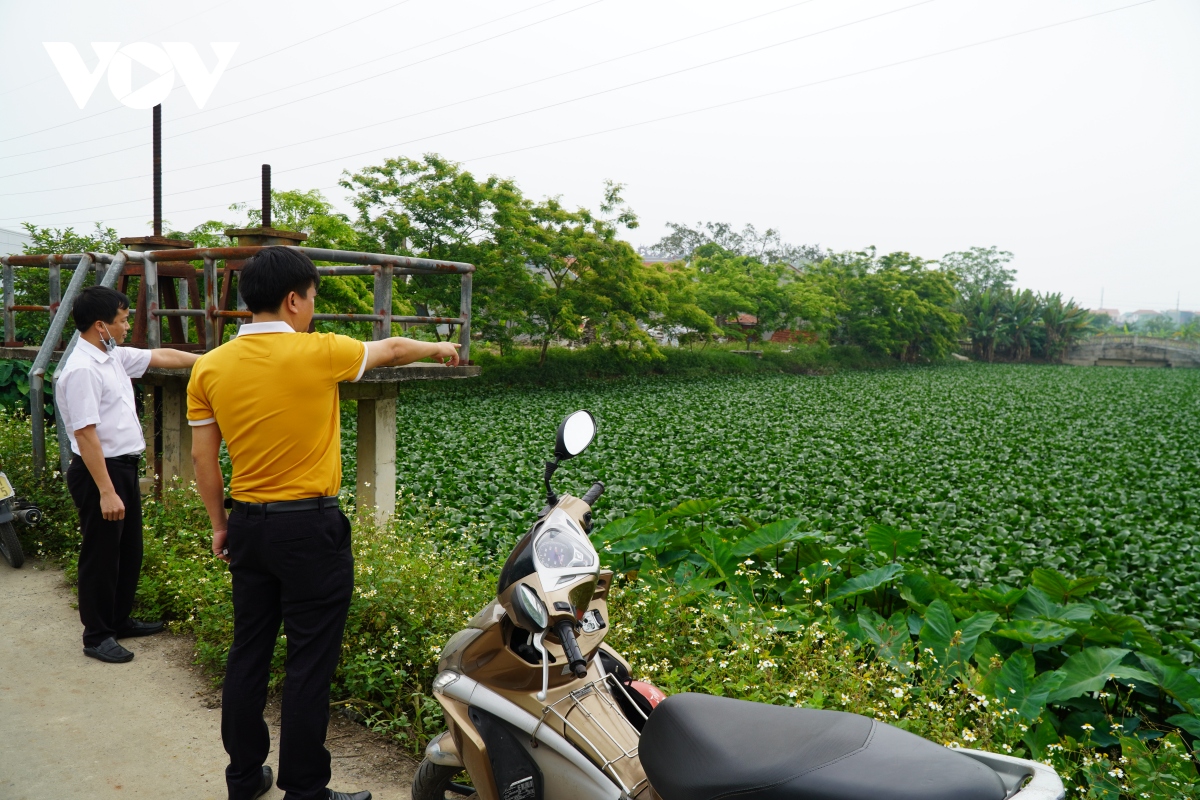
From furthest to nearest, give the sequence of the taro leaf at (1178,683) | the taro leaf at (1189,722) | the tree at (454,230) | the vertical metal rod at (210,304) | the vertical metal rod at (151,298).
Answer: the tree at (454,230) → the vertical metal rod at (151,298) → the vertical metal rod at (210,304) → the taro leaf at (1178,683) → the taro leaf at (1189,722)

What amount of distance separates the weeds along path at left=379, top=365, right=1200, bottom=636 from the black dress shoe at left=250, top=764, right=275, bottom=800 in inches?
146

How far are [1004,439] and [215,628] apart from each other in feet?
43.8

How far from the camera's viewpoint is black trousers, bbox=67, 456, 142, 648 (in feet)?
12.2

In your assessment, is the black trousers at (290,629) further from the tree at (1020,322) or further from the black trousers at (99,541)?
the tree at (1020,322)

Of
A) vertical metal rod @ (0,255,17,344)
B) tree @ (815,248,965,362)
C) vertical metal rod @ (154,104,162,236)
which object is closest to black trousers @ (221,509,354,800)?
vertical metal rod @ (0,255,17,344)

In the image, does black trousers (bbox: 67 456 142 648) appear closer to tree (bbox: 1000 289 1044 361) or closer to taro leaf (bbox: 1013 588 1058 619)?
taro leaf (bbox: 1013 588 1058 619)

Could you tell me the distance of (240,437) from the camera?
2.32 metres

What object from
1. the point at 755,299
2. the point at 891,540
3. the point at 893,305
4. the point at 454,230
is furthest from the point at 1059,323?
the point at 891,540

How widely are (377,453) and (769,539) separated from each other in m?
2.71

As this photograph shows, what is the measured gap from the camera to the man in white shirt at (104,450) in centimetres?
354

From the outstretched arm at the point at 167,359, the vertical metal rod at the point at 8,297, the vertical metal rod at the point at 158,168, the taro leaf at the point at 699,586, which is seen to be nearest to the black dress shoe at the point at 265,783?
the taro leaf at the point at 699,586

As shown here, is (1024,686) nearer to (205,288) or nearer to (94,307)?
(94,307)

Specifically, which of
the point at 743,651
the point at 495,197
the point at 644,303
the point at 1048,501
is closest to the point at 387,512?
the point at 743,651

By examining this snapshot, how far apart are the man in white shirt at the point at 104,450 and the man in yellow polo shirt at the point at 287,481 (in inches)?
59.3
